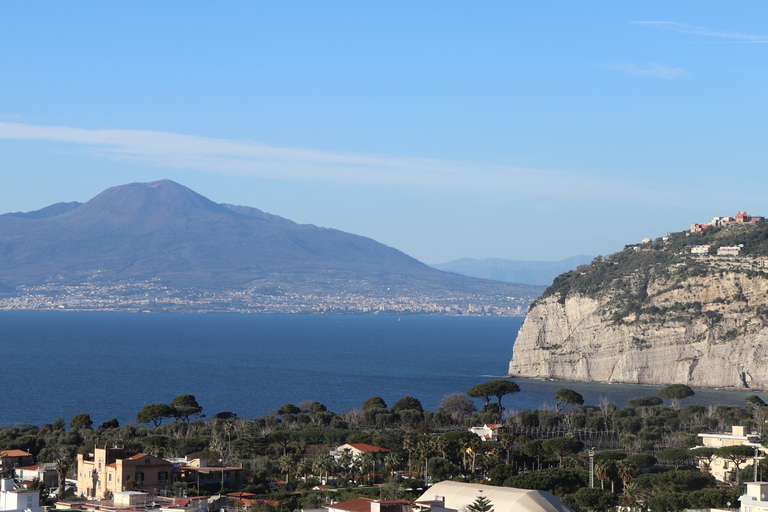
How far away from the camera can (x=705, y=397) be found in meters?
111

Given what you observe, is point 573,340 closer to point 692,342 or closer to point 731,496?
point 692,342

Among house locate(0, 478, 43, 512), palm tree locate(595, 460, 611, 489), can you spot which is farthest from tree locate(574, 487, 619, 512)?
house locate(0, 478, 43, 512)

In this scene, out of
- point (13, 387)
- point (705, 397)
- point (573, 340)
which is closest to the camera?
point (705, 397)

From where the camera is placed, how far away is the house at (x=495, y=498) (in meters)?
40.6

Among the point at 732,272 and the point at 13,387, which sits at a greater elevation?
the point at 732,272

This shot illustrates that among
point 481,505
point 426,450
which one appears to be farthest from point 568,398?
point 481,505

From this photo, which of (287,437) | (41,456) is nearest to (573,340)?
(287,437)

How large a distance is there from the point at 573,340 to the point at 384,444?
79.4 metres

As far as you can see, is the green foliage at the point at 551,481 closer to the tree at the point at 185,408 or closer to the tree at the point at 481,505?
the tree at the point at 481,505

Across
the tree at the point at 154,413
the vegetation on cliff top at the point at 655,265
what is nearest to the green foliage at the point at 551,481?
the tree at the point at 154,413

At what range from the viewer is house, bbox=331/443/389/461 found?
5894 centimetres

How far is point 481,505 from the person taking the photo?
→ 128ft

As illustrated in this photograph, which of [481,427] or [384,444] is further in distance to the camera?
[481,427]

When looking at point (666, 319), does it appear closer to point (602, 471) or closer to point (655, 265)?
point (655, 265)
